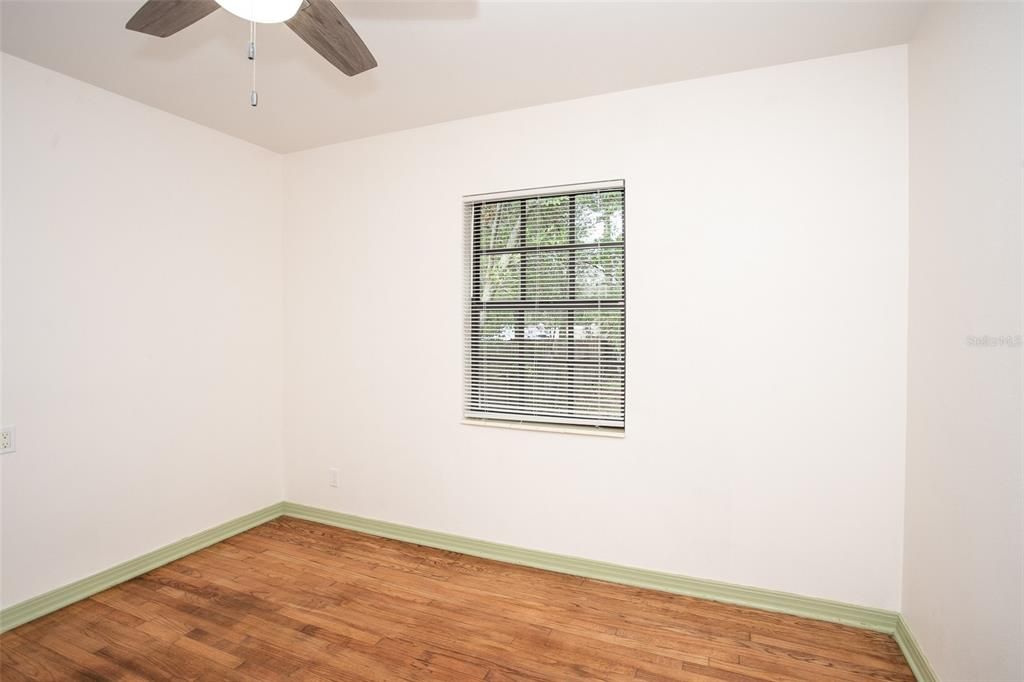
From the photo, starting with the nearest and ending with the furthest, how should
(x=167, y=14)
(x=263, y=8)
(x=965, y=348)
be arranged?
(x=263, y=8) → (x=167, y=14) → (x=965, y=348)

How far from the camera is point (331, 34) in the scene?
1.65m

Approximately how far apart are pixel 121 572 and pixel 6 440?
0.95 m

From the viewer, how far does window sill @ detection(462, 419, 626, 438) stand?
2781 mm

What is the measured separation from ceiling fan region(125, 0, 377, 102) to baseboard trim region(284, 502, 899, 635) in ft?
8.63

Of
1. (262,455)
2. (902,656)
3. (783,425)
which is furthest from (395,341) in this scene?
(902,656)

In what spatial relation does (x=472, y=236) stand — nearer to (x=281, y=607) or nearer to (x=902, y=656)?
(x=281, y=607)

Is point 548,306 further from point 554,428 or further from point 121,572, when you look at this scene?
point 121,572

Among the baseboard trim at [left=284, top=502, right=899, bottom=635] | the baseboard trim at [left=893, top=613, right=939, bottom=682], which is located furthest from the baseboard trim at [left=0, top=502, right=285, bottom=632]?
the baseboard trim at [left=893, top=613, right=939, bottom=682]

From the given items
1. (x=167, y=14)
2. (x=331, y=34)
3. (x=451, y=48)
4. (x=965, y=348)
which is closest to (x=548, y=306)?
(x=451, y=48)

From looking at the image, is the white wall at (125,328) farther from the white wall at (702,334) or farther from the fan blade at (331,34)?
the fan blade at (331,34)

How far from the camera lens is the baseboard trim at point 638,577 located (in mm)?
2322

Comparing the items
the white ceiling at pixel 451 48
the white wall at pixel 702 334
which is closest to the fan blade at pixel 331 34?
the white ceiling at pixel 451 48

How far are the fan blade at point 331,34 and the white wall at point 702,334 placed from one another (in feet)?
4.29

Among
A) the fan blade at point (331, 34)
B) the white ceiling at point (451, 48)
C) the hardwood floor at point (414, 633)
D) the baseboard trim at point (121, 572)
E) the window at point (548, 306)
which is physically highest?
the white ceiling at point (451, 48)
